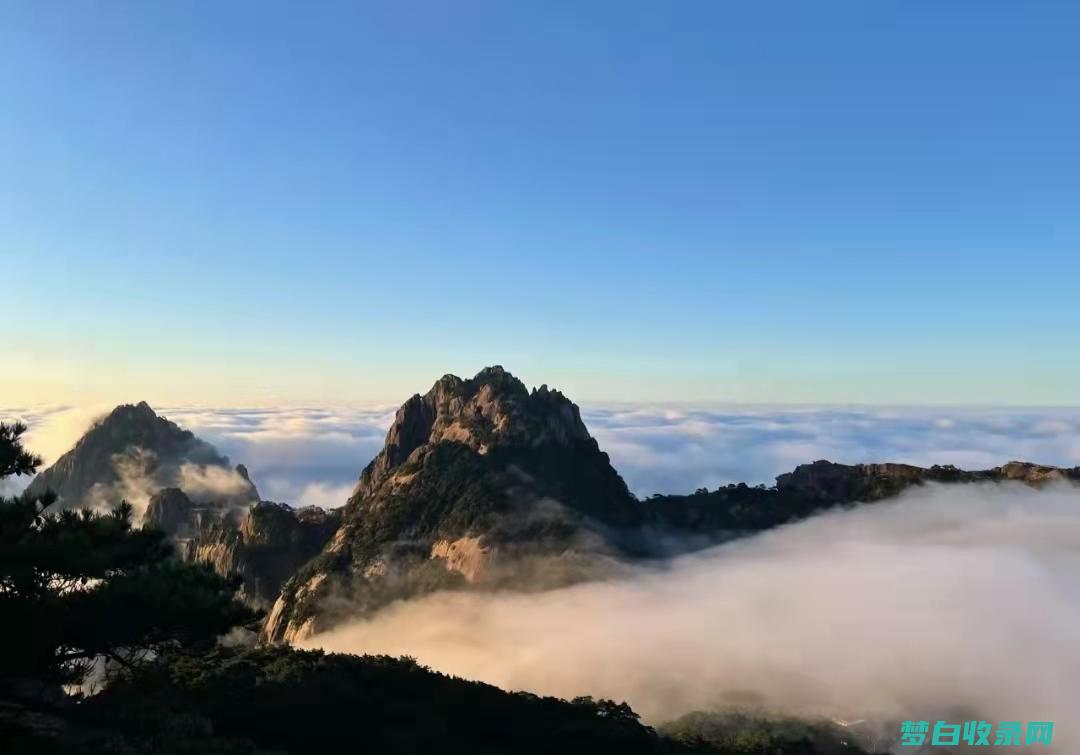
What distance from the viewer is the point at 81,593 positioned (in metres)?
31.6

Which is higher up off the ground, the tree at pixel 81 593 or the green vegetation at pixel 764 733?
the tree at pixel 81 593

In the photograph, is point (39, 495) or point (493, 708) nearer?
point (39, 495)

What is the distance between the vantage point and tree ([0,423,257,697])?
28812 millimetres

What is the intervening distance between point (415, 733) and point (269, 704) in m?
8.22

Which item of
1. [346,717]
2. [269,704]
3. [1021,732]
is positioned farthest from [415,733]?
[1021,732]

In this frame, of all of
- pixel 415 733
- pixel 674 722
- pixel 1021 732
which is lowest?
pixel 1021 732

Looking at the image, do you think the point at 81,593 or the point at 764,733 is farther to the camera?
the point at 764,733

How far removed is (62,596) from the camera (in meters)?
30.9

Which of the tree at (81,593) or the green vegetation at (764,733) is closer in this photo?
the tree at (81,593)

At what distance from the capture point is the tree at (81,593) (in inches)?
1134

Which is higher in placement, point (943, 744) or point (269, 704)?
point (269, 704)

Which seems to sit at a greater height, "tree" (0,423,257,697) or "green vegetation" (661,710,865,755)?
"tree" (0,423,257,697)

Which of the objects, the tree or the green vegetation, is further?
the green vegetation

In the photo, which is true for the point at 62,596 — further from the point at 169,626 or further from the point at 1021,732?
the point at 1021,732
